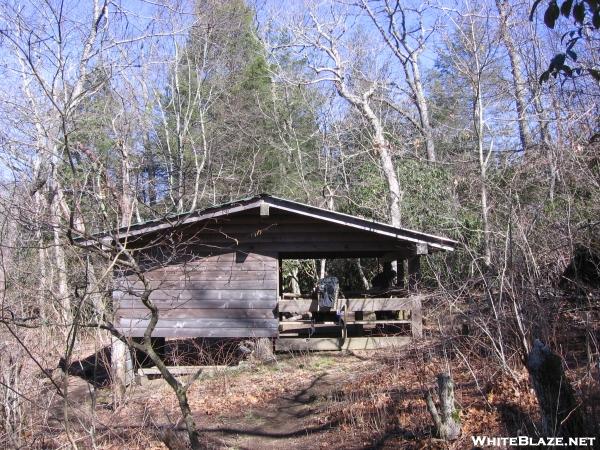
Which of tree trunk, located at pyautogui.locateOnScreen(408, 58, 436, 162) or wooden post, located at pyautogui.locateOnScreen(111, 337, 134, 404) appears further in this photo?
tree trunk, located at pyautogui.locateOnScreen(408, 58, 436, 162)

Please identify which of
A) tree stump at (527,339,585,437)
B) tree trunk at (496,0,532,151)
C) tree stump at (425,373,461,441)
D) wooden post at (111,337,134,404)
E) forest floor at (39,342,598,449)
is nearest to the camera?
tree stump at (527,339,585,437)

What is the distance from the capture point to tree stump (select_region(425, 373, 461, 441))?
602cm

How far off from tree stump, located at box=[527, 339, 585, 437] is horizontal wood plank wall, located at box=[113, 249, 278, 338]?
8160 millimetres

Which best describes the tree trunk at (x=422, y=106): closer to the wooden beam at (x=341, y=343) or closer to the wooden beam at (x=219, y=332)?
the wooden beam at (x=341, y=343)

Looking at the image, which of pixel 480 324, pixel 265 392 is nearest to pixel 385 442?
pixel 480 324

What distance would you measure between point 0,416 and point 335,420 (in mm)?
4144

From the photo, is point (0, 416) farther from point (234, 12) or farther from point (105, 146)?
point (234, 12)

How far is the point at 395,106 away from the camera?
23047 mm

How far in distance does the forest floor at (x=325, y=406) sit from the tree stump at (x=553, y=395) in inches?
24.1

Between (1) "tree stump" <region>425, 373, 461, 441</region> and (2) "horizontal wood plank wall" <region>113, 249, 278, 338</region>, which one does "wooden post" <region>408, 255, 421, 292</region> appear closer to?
(2) "horizontal wood plank wall" <region>113, 249, 278, 338</region>

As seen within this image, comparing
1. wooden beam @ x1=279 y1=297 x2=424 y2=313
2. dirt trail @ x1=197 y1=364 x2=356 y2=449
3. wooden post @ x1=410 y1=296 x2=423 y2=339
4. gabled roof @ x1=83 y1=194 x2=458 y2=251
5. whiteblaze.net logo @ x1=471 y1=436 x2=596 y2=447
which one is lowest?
dirt trail @ x1=197 y1=364 x2=356 y2=449

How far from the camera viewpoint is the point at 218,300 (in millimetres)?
12102

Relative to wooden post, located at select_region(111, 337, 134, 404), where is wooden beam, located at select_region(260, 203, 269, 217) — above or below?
above

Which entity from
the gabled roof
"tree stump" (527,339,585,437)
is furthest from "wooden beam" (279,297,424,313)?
"tree stump" (527,339,585,437)
